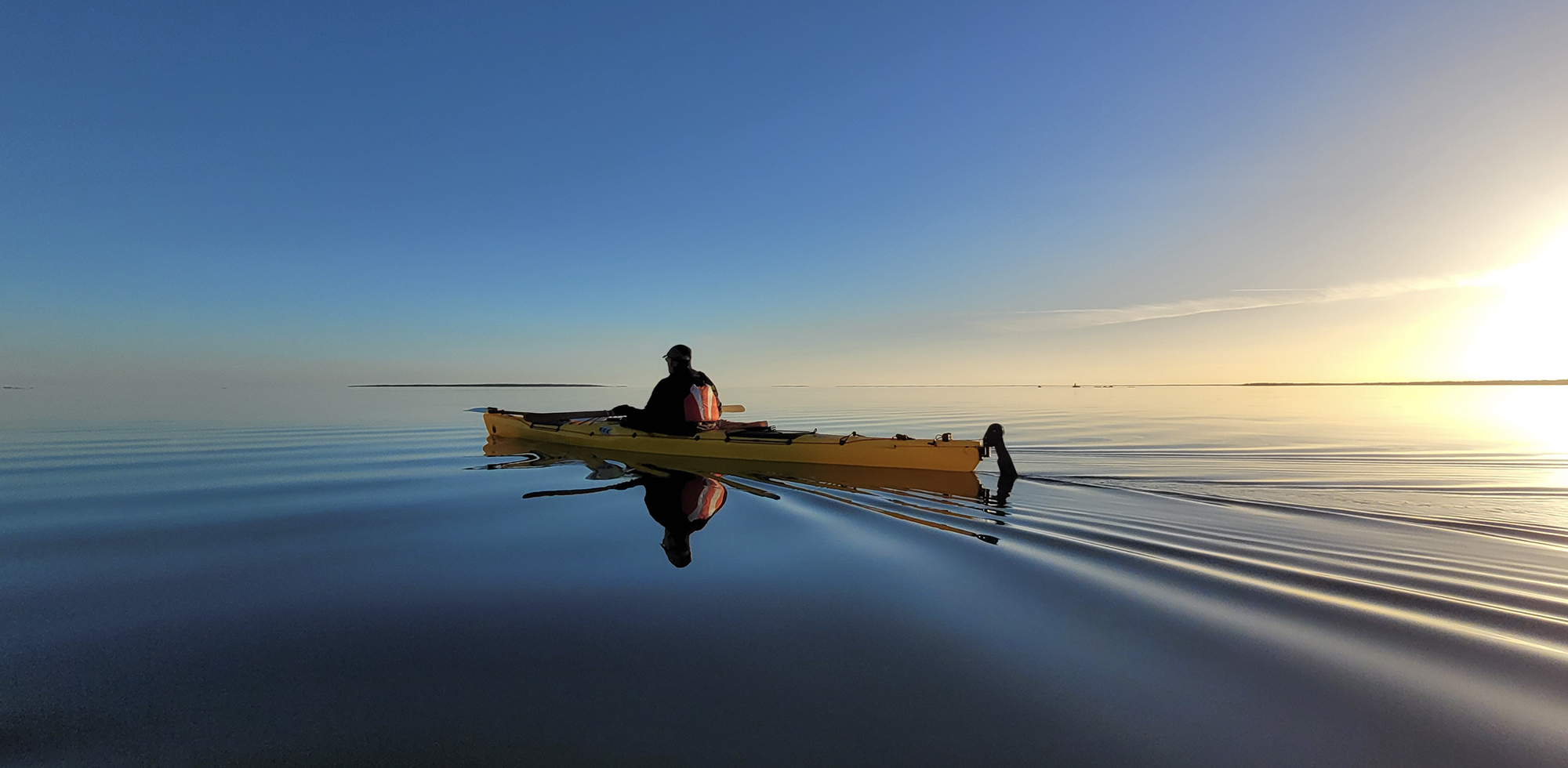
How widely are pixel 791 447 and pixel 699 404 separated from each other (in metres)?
2.51

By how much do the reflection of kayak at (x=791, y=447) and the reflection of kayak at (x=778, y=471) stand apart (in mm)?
139

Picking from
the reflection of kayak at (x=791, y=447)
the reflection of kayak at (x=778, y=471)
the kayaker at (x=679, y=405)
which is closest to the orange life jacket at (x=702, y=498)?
the reflection of kayak at (x=778, y=471)

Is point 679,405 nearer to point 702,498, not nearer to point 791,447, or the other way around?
point 791,447

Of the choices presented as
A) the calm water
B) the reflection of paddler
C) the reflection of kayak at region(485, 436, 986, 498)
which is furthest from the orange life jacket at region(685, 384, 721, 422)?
the calm water

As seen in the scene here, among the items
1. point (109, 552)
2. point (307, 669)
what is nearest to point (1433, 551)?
point (307, 669)

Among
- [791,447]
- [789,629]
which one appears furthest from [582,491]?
[789,629]

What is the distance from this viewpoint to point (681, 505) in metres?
7.88

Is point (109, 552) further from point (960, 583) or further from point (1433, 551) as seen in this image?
point (1433, 551)

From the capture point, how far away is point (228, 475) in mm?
9898

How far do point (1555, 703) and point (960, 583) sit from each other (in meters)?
2.95

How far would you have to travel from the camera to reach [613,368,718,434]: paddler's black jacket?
12.0 metres

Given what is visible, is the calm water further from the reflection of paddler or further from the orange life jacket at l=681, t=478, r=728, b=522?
the orange life jacket at l=681, t=478, r=728, b=522

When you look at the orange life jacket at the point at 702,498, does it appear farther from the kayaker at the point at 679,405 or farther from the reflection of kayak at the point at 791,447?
the kayaker at the point at 679,405

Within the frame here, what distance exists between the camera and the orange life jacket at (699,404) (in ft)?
39.7
